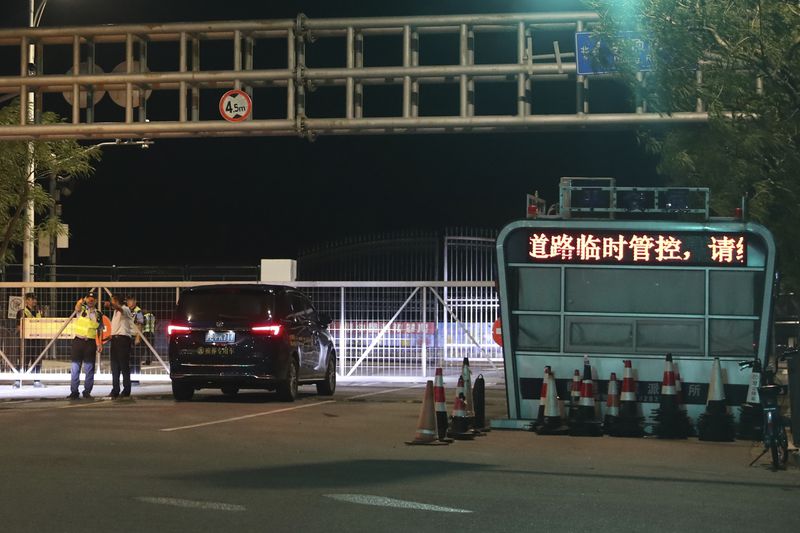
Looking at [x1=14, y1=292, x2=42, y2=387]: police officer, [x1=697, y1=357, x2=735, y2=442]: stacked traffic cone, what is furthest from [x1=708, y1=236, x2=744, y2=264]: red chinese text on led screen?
[x1=14, y1=292, x2=42, y2=387]: police officer

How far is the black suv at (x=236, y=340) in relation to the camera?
18.7 meters

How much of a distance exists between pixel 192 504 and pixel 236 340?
9552mm

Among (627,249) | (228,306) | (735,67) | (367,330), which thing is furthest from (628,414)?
(367,330)

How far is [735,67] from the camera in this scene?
14.4 metres

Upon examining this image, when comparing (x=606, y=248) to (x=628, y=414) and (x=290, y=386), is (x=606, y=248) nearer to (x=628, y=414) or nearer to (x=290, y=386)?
(x=628, y=414)

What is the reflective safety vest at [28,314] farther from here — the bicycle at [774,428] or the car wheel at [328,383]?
the bicycle at [774,428]

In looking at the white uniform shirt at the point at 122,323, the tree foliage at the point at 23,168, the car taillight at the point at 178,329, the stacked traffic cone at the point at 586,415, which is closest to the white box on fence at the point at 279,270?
the tree foliage at the point at 23,168

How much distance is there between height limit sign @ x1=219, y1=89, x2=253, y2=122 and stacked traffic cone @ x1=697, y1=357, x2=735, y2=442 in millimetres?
9084

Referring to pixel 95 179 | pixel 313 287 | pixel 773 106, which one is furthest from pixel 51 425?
pixel 95 179

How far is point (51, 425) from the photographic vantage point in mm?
15383

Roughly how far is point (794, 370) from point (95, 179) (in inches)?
2196

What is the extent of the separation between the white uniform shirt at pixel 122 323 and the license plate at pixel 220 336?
2.38 m

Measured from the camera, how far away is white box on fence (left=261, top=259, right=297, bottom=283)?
27.0 m

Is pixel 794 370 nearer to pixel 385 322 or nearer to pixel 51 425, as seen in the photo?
pixel 51 425
